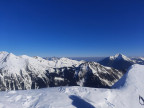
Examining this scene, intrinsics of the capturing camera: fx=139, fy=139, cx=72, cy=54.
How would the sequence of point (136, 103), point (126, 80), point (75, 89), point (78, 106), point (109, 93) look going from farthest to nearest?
point (126, 80)
point (75, 89)
point (109, 93)
point (136, 103)
point (78, 106)

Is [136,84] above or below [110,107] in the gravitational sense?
above

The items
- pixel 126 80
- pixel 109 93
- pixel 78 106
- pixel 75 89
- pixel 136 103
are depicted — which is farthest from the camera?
pixel 126 80

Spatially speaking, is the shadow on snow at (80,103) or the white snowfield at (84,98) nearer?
the shadow on snow at (80,103)

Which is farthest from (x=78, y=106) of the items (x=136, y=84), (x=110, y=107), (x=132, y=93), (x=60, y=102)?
(x=136, y=84)

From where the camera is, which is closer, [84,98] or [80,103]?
[80,103]

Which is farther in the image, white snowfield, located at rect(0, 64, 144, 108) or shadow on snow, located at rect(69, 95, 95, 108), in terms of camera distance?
white snowfield, located at rect(0, 64, 144, 108)

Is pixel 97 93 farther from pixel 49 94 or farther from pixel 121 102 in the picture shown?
pixel 49 94

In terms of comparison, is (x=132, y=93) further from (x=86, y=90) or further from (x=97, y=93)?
(x=86, y=90)

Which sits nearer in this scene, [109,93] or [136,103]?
[136,103]
